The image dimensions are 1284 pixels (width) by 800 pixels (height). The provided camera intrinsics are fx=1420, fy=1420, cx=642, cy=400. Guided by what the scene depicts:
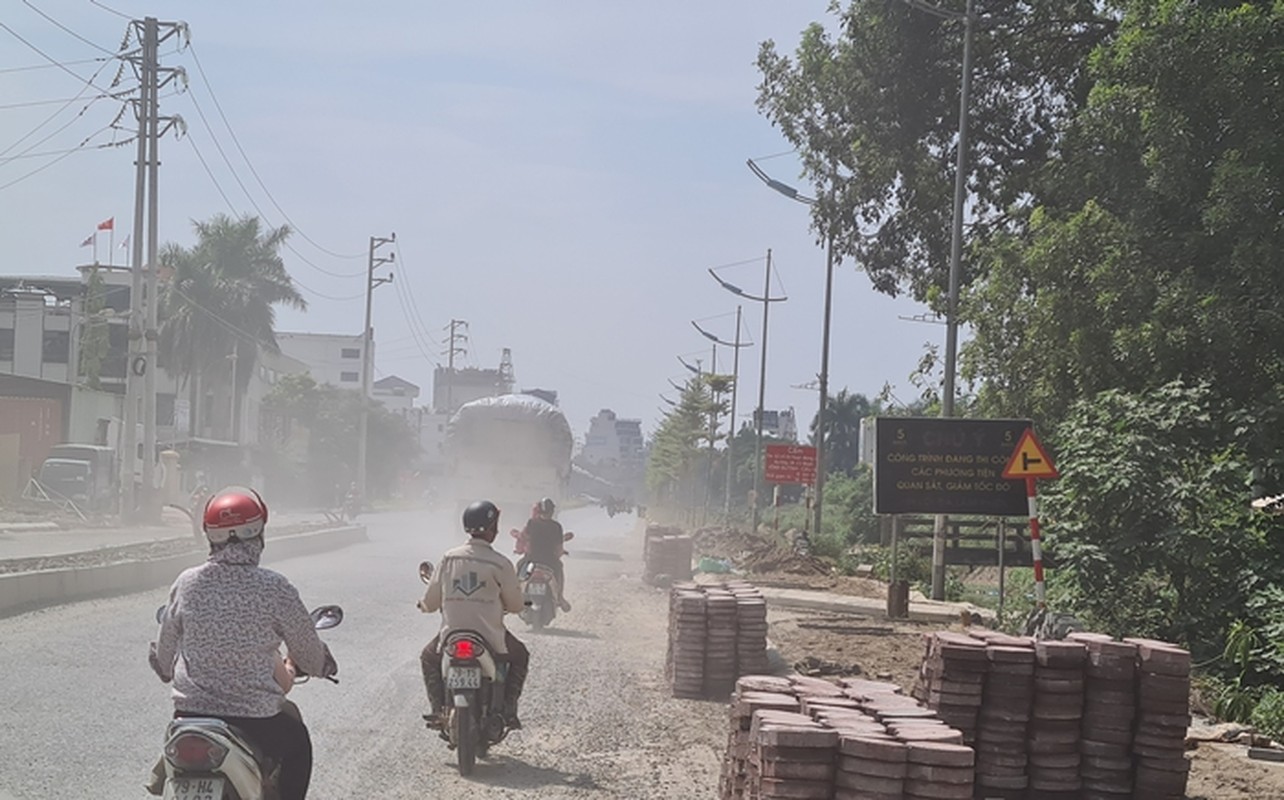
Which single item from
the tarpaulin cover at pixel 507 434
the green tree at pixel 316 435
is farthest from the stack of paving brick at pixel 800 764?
the green tree at pixel 316 435

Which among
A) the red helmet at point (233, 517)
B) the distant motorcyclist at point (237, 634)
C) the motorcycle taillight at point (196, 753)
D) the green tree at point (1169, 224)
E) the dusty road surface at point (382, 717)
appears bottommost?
the dusty road surface at point (382, 717)

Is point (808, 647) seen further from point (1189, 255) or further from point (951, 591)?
point (951, 591)

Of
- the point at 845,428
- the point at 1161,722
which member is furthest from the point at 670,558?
the point at 845,428

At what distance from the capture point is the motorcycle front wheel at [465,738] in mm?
8750

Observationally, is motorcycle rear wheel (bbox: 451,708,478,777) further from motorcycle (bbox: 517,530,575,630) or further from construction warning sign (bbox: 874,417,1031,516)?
construction warning sign (bbox: 874,417,1031,516)

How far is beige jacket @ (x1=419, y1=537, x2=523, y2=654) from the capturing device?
9.10 meters

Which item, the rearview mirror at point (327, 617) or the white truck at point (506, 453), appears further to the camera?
the white truck at point (506, 453)

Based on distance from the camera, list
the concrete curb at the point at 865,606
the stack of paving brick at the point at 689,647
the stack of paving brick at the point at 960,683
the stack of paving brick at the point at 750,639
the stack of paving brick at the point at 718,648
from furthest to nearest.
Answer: the concrete curb at the point at 865,606
the stack of paving brick at the point at 750,639
the stack of paving brick at the point at 718,648
the stack of paving brick at the point at 689,647
the stack of paving brick at the point at 960,683

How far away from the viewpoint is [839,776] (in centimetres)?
635

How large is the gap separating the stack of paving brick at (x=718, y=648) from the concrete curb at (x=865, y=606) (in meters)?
8.64

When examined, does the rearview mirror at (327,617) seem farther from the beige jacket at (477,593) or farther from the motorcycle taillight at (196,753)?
the beige jacket at (477,593)

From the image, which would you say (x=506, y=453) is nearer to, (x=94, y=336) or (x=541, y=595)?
(x=541, y=595)

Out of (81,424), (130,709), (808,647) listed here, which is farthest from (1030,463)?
(81,424)

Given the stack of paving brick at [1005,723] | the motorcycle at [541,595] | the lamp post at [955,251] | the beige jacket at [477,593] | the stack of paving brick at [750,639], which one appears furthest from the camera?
the lamp post at [955,251]
